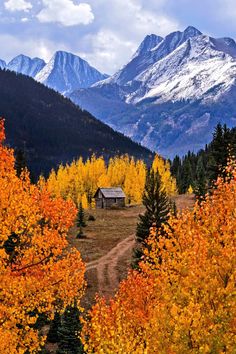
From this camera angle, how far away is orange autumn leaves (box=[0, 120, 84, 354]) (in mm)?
18281

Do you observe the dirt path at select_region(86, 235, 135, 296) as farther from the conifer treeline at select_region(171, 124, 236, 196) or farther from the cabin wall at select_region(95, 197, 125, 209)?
the cabin wall at select_region(95, 197, 125, 209)

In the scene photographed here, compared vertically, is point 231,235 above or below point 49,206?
below

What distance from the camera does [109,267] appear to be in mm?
62125

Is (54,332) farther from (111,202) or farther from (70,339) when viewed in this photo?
(111,202)

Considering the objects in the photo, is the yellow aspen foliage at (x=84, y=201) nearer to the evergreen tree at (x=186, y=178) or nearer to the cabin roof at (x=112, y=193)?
the cabin roof at (x=112, y=193)

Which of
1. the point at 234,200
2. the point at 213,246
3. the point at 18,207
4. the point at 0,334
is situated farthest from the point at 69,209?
the point at 234,200

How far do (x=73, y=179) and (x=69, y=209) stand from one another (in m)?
117

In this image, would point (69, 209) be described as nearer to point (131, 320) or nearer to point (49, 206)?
point (49, 206)

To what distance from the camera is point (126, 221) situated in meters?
96.4

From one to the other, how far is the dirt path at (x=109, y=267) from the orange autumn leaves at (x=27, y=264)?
33497 mm

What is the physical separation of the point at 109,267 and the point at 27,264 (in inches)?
1710

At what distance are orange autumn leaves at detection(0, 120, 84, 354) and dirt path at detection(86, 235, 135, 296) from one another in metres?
33.5

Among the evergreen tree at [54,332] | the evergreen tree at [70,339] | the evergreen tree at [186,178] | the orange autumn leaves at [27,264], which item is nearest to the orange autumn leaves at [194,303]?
the orange autumn leaves at [27,264]

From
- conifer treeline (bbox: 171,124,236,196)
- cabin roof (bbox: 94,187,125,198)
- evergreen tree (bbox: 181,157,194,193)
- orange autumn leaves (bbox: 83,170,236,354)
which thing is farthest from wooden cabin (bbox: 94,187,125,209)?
orange autumn leaves (bbox: 83,170,236,354)
